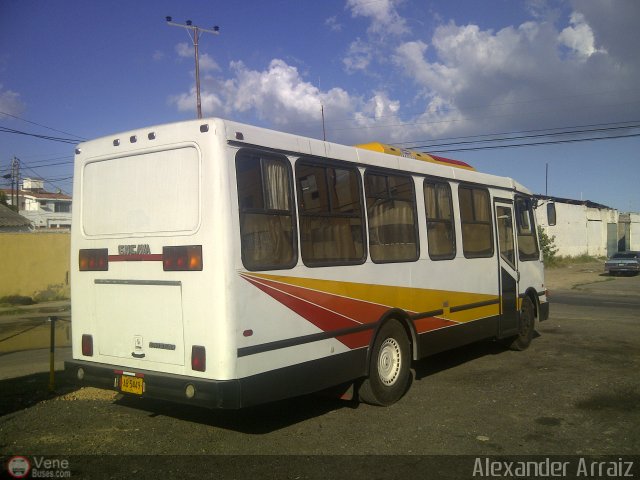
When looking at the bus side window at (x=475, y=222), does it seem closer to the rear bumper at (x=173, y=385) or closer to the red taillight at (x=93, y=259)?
the rear bumper at (x=173, y=385)

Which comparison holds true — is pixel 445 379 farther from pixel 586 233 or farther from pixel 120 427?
pixel 586 233

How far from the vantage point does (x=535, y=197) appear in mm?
11266

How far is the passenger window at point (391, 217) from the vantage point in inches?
267

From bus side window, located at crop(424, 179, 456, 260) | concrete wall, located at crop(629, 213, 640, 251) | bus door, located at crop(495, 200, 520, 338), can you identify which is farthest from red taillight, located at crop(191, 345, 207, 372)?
concrete wall, located at crop(629, 213, 640, 251)

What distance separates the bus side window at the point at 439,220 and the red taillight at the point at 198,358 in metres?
3.80

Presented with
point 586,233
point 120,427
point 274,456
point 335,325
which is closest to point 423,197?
point 335,325

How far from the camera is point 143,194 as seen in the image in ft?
18.6

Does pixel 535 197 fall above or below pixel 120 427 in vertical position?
above

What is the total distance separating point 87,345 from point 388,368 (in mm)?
3460

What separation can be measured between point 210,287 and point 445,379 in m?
4.51

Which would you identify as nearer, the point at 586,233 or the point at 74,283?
the point at 74,283

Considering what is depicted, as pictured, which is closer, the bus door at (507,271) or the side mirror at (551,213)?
the bus door at (507,271)

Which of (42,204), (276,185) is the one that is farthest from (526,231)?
(42,204)

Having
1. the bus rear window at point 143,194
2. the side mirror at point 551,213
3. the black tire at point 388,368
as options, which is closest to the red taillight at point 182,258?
the bus rear window at point 143,194
